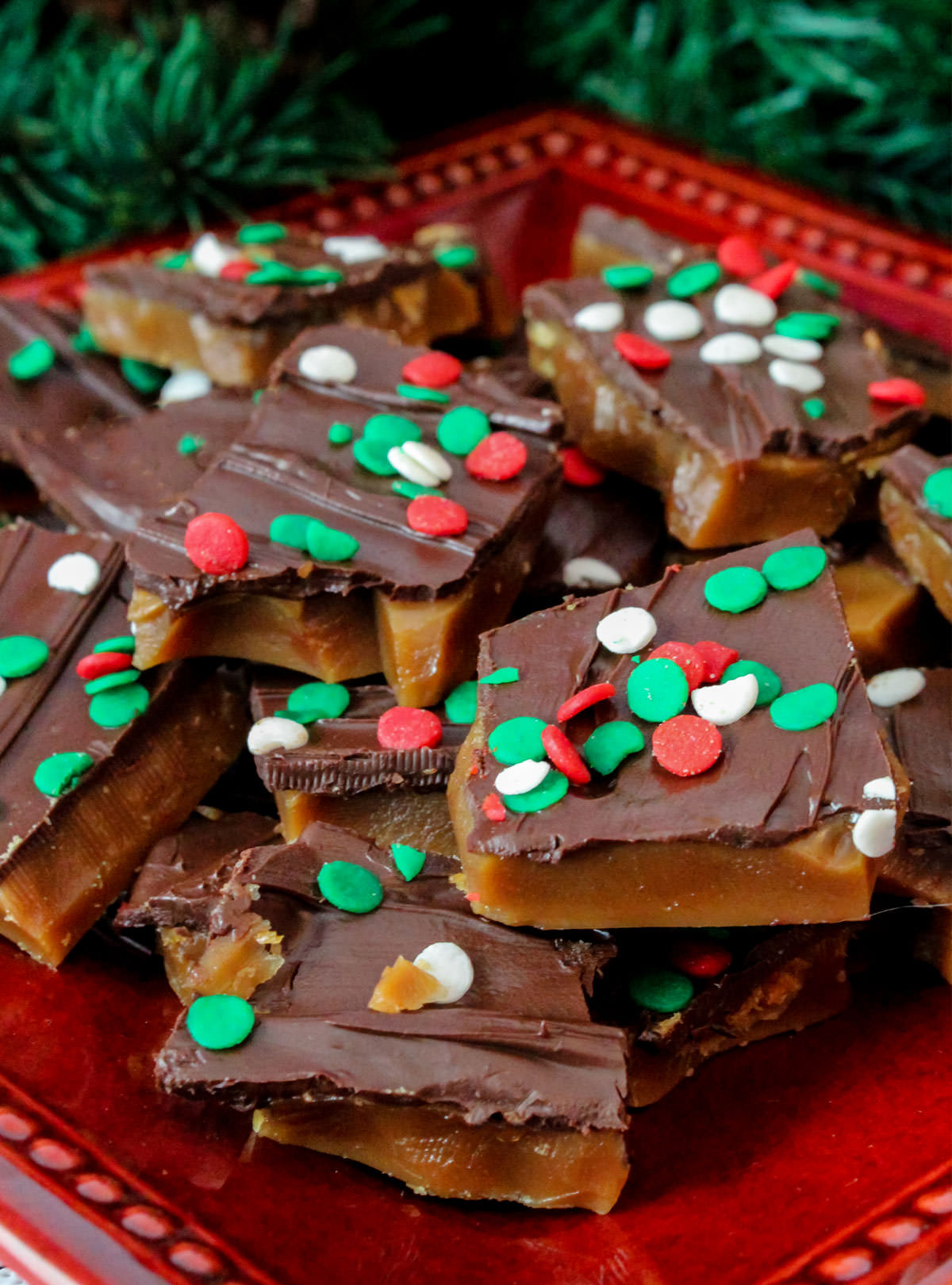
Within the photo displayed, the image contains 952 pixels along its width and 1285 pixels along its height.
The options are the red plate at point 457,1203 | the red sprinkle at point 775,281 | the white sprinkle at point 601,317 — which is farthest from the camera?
the red sprinkle at point 775,281

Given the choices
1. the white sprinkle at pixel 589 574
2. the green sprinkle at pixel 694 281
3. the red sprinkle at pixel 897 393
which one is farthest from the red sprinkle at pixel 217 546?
the red sprinkle at pixel 897 393

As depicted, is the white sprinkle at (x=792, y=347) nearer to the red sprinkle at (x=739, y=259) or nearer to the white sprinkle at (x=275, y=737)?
the red sprinkle at (x=739, y=259)

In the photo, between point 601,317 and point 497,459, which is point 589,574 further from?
point 601,317

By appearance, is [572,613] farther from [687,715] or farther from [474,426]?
[474,426]

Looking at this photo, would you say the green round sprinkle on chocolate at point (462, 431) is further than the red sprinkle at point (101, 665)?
Result: Yes

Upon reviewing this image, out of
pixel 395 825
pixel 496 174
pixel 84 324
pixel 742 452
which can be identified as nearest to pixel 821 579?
pixel 742 452

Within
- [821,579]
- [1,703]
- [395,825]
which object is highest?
[1,703]
